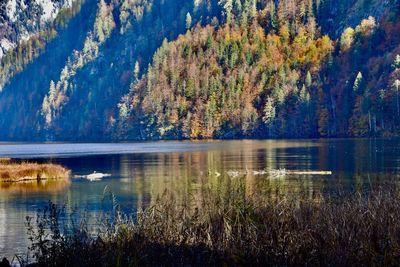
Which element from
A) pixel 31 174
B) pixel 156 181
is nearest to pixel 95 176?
pixel 31 174

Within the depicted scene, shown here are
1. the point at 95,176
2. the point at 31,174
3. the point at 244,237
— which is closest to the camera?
the point at 244,237

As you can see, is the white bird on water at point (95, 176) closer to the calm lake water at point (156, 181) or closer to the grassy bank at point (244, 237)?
the calm lake water at point (156, 181)

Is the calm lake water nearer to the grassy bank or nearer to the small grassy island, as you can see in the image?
the grassy bank

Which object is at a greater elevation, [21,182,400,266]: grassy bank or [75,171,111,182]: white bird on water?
[21,182,400,266]: grassy bank

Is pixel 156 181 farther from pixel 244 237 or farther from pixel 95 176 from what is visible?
pixel 244 237

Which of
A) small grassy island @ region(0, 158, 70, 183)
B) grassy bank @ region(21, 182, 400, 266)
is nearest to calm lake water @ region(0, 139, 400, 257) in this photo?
grassy bank @ region(21, 182, 400, 266)

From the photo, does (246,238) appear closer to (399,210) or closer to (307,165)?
(399,210)

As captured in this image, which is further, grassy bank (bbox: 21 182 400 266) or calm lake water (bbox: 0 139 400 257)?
calm lake water (bbox: 0 139 400 257)

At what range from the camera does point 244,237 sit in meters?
22.9

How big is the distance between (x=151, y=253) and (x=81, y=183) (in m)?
53.5

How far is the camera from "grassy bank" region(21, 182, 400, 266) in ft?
68.8

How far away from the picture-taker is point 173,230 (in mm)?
24547

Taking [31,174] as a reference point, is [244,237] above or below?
above

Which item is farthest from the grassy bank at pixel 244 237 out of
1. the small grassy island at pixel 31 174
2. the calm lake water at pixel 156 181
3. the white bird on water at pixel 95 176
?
the small grassy island at pixel 31 174
